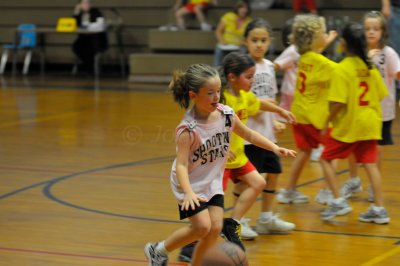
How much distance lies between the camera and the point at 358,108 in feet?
20.2

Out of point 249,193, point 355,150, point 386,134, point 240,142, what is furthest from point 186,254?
point 386,134

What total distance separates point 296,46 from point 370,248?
1919 mm

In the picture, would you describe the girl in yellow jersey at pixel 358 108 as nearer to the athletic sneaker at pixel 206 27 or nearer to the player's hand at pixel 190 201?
the player's hand at pixel 190 201

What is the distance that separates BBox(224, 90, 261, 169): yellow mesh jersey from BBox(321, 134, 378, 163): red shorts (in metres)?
0.90

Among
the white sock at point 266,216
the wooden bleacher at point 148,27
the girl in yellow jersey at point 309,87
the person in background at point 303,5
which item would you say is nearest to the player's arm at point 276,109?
the white sock at point 266,216

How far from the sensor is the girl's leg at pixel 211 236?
455 cm

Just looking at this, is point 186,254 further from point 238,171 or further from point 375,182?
point 375,182

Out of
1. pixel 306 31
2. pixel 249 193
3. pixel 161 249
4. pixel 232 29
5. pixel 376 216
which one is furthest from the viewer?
pixel 232 29

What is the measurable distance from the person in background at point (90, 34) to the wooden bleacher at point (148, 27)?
0.72m

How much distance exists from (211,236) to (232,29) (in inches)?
467

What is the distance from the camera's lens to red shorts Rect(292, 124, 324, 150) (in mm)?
6727

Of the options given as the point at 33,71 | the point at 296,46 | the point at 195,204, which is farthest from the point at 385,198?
the point at 33,71

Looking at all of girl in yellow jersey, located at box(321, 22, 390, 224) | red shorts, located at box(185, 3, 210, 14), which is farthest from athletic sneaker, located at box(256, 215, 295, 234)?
red shorts, located at box(185, 3, 210, 14)

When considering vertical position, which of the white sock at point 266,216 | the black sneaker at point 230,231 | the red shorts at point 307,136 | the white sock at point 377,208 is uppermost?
the red shorts at point 307,136
